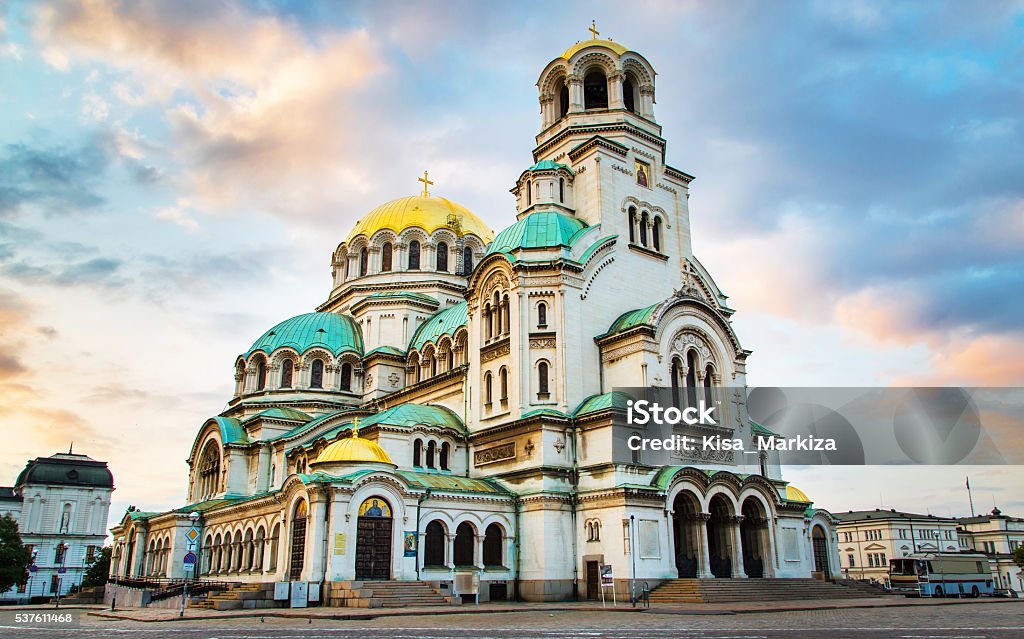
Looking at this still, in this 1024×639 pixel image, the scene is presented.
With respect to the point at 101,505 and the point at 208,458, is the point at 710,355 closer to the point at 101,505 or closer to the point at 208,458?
the point at 208,458

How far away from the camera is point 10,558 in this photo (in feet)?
176

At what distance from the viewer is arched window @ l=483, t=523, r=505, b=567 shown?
35.6 m

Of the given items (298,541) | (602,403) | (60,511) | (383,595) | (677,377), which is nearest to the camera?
(383,595)

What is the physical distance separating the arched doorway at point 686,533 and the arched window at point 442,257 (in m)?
25.3

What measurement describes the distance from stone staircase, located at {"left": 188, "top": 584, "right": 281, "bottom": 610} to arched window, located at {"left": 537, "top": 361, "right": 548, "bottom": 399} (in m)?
13.5

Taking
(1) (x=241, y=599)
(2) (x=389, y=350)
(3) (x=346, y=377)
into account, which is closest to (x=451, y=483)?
(1) (x=241, y=599)

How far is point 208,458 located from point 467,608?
28440mm

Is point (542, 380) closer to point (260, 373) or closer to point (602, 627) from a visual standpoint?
point (602, 627)

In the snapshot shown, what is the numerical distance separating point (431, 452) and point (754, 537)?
15.1 m

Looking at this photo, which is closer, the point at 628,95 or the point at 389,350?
the point at 628,95

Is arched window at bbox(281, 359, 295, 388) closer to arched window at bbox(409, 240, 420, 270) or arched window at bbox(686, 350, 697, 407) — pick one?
arched window at bbox(409, 240, 420, 270)

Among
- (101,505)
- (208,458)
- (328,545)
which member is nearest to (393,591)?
(328,545)

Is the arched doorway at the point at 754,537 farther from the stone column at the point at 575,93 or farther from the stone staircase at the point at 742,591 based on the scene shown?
the stone column at the point at 575,93

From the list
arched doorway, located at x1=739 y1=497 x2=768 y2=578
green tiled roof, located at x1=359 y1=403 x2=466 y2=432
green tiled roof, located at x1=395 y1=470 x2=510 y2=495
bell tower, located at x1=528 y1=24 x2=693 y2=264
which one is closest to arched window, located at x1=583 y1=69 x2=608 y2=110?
bell tower, located at x1=528 y1=24 x2=693 y2=264
